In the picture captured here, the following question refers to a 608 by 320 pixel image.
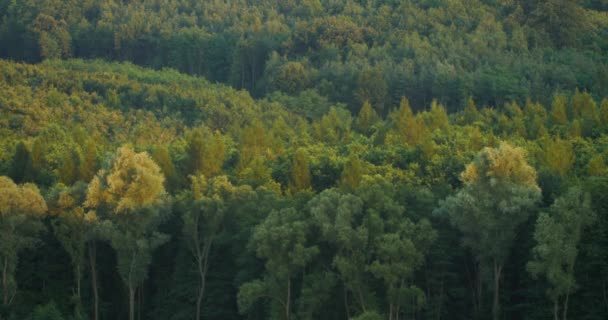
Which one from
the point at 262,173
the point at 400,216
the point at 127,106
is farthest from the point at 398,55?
the point at 400,216

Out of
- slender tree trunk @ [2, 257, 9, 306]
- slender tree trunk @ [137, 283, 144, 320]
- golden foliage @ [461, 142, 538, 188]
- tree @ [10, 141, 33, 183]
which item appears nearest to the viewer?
golden foliage @ [461, 142, 538, 188]

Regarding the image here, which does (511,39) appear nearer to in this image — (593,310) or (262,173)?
(262,173)

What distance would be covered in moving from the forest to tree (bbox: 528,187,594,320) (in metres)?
0.11

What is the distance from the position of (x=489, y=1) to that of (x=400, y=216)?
231ft

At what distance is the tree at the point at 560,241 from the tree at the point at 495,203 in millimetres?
2591

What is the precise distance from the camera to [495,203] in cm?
5588

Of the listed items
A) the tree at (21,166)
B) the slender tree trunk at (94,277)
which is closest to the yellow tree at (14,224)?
the slender tree trunk at (94,277)

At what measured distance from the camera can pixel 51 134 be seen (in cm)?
8300

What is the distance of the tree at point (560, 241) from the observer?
170ft

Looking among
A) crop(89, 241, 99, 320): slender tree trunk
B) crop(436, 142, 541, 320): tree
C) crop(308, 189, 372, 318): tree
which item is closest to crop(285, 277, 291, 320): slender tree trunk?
crop(308, 189, 372, 318): tree

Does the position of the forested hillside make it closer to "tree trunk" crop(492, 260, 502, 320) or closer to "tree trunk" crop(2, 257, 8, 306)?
"tree trunk" crop(492, 260, 502, 320)

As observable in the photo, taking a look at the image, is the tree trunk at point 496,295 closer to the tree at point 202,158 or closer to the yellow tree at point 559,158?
the yellow tree at point 559,158

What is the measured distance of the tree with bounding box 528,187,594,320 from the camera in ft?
170

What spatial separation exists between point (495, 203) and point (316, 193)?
16.0 metres
